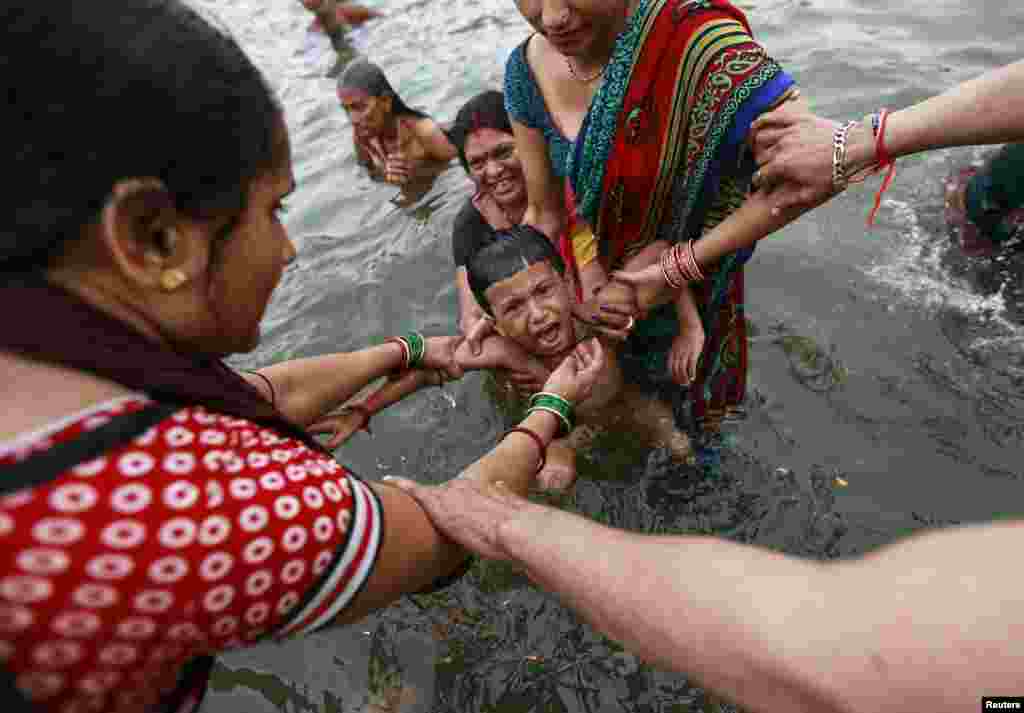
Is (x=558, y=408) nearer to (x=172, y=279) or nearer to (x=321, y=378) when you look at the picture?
(x=321, y=378)

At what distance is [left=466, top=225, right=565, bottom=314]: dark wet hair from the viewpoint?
3105mm

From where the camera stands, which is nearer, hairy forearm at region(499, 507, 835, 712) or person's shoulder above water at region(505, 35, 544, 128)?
hairy forearm at region(499, 507, 835, 712)

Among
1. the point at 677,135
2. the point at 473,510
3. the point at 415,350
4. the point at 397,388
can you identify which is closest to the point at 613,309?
the point at 677,135

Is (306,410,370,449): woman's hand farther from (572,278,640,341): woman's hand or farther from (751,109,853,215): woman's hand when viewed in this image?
(751,109,853,215): woman's hand

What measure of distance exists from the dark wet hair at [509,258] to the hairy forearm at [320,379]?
0.58 metres

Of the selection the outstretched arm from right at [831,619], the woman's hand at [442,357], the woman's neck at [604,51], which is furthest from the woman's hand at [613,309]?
the outstretched arm from right at [831,619]

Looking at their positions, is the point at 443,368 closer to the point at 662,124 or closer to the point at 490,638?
the point at 490,638

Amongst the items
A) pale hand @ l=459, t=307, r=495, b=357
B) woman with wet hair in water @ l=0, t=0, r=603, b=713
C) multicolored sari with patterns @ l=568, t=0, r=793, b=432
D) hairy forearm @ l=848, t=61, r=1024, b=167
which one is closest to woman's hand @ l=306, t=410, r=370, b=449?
pale hand @ l=459, t=307, r=495, b=357

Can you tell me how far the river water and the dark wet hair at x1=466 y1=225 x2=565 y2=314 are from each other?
1194mm

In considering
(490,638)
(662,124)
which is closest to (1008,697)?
(662,124)

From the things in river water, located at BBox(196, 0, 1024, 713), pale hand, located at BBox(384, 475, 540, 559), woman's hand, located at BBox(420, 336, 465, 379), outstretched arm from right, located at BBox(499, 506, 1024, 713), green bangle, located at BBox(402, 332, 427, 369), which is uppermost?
outstretched arm from right, located at BBox(499, 506, 1024, 713)

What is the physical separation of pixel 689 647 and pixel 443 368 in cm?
200

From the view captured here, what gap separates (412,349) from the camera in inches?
117

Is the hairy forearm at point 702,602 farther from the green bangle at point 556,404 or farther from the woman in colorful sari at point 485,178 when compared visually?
the woman in colorful sari at point 485,178
